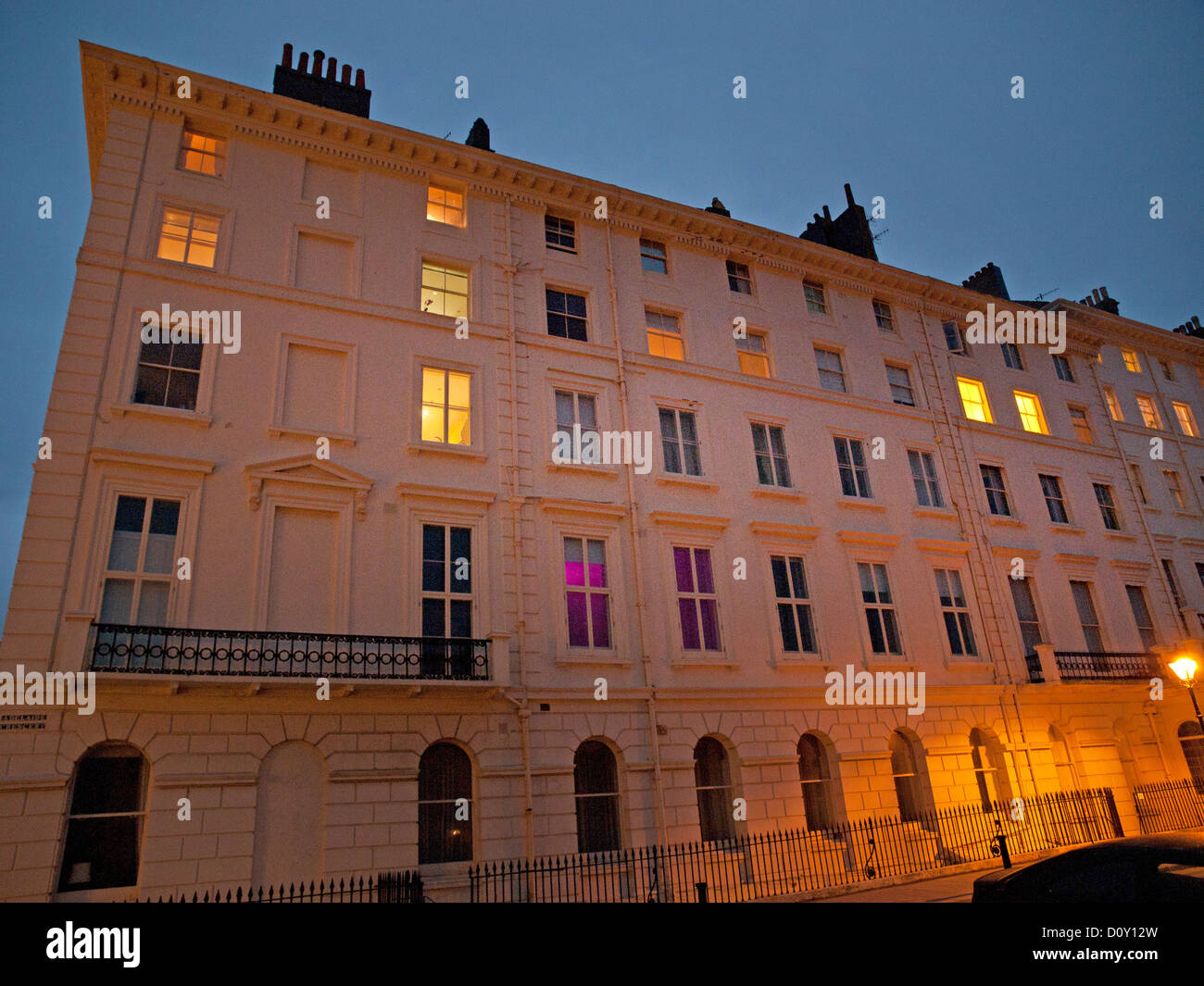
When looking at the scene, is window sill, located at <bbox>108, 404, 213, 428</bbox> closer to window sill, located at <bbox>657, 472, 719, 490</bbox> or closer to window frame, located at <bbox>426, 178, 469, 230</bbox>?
window frame, located at <bbox>426, 178, 469, 230</bbox>

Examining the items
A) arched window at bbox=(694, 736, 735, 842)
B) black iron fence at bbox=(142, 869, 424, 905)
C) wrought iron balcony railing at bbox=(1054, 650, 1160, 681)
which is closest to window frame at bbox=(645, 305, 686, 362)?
arched window at bbox=(694, 736, 735, 842)

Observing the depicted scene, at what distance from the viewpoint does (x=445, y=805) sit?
15.3m

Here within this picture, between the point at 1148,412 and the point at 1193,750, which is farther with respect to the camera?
the point at 1148,412

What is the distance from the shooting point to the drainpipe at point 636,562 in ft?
54.9

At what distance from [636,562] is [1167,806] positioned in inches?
680

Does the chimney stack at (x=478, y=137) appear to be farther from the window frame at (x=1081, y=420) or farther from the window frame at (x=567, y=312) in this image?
the window frame at (x=1081, y=420)

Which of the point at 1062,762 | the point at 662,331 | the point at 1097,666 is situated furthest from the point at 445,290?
the point at 1097,666

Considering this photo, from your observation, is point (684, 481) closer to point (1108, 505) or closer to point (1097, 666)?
point (1097, 666)

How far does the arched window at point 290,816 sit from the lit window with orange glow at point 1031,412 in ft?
86.9

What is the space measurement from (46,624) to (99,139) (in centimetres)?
1309

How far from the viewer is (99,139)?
1930 cm

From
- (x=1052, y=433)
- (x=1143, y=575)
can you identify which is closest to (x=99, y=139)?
(x=1052, y=433)

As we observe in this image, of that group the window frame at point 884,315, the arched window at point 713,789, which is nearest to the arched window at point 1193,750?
the window frame at point 884,315

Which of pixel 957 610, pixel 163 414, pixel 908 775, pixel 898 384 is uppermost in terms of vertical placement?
pixel 898 384
